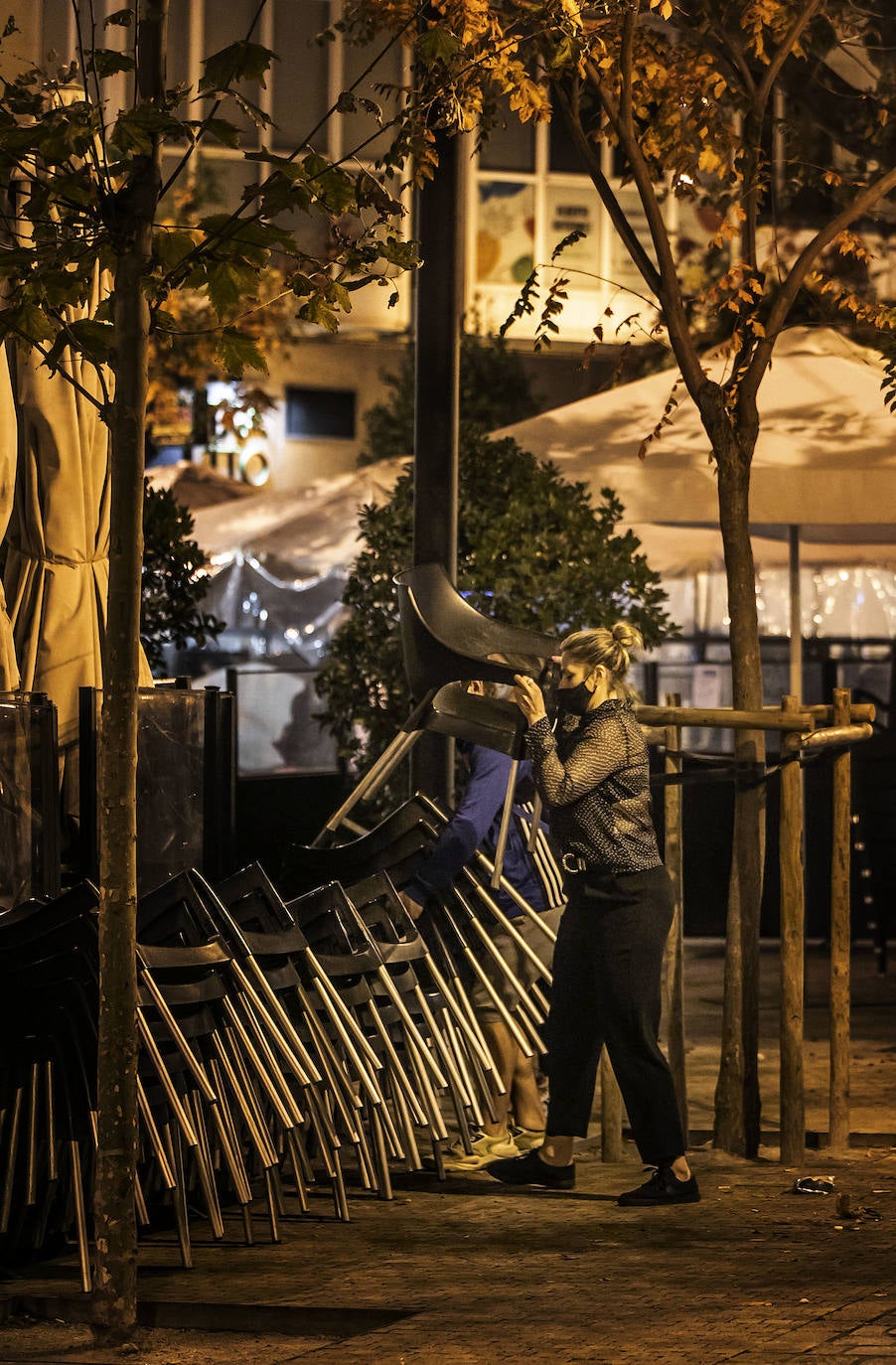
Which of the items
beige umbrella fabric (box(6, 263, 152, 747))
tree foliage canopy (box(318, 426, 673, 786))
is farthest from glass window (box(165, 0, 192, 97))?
beige umbrella fabric (box(6, 263, 152, 747))

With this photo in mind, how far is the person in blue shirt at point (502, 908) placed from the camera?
7.51 m

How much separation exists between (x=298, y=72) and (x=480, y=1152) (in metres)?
21.0

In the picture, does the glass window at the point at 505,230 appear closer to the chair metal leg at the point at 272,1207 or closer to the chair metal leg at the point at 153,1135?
the chair metal leg at the point at 272,1207

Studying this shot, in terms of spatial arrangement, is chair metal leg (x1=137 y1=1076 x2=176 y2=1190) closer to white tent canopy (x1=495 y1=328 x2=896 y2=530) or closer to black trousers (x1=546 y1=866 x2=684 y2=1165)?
black trousers (x1=546 y1=866 x2=684 y2=1165)

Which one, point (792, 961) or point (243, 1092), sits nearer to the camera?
point (243, 1092)

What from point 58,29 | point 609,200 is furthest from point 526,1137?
point 58,29

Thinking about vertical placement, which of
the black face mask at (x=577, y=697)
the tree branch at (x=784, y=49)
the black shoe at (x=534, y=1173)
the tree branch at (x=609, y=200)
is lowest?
the black shoe at (x=534, y=1173)

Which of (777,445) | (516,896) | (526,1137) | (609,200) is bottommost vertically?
(526,1137)

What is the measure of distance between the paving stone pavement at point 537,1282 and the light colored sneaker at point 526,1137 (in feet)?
1.39

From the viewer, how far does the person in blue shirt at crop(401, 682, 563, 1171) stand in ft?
24.6

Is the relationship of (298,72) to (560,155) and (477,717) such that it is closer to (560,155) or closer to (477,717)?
(560,155)

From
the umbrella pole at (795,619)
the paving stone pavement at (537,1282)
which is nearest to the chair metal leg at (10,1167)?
the paving stone pavement at (537,1282)

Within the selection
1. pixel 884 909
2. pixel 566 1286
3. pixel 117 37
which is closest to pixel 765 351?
pixel 566 1286

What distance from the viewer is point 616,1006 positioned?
681cm
